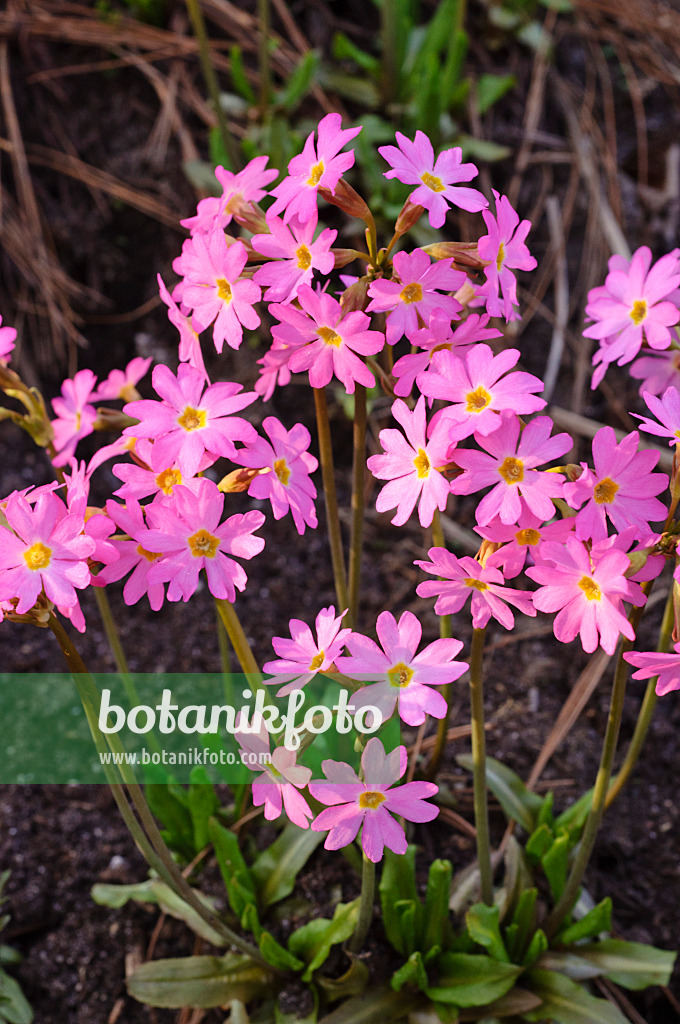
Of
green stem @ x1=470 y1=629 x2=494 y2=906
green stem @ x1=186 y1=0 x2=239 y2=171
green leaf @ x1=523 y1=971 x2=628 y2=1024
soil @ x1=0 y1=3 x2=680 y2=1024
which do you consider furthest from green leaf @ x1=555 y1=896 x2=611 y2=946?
green stem @ x1=186 y1=0 x2=239 y2=171

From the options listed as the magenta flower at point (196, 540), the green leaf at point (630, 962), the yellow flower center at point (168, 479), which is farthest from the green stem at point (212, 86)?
the green leaf at point (630, 962)

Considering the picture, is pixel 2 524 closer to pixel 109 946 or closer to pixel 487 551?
pixel 487 551

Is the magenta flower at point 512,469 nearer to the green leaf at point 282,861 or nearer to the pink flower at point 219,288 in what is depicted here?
the pink flower at point 219,288

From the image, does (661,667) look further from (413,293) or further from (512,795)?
(512,795)

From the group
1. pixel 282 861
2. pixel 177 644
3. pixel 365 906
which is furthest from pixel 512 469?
pixel 177 644

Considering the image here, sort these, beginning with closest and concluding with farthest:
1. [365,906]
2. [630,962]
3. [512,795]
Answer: [365,906] → [630,962] → [512,795]

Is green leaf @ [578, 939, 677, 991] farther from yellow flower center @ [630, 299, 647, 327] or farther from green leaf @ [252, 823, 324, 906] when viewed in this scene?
yellow flower center @ [630, 299, 647, 327]
